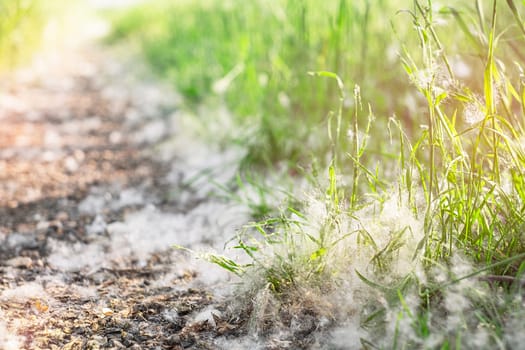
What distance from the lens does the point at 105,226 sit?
84.0 inches

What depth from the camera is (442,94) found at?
1204 millimetres

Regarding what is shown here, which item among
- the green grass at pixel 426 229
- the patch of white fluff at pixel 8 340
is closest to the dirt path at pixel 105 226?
the patch of white fluff at pixel 8 340

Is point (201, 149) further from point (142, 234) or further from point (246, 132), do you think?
point (142, 234)

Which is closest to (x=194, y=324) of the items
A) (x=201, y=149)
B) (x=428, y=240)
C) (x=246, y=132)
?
(x=428, y=240)

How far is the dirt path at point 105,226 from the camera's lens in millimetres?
1347

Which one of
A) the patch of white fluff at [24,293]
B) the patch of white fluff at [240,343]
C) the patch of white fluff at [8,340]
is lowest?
the patch of white fluff at [240,343]

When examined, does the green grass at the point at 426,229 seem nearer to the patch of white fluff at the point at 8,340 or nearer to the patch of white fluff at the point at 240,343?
the patch of white fluff at the point at 240,343

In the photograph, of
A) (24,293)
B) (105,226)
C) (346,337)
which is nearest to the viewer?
(346,337)

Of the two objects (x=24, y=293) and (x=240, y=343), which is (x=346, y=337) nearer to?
(x=240, y=343)

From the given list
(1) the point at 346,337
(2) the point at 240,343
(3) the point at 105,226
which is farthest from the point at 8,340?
(3) the point at 105,226

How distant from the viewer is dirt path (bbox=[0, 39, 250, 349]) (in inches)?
53.0

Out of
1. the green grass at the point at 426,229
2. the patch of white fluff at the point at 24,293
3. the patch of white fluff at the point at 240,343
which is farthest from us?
the patch of white fluff at the point at 24,293

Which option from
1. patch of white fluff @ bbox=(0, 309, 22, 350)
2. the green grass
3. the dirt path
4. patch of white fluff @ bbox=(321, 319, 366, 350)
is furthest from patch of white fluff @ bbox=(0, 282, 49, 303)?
patch of white fluff @ bbox=(321, 319, 366, 350)

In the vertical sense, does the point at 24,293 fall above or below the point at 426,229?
above
